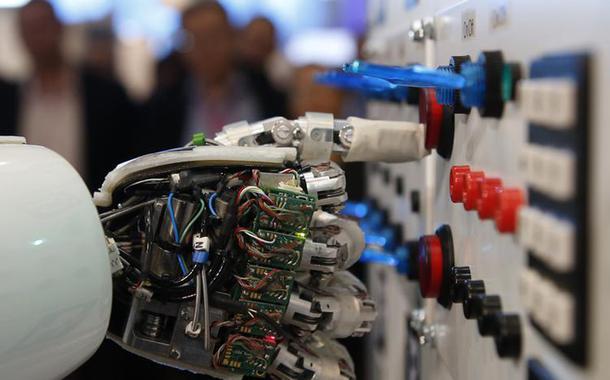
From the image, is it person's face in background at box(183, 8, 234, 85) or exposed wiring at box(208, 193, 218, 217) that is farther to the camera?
person's face in background at box(183, 8, 234, 85)

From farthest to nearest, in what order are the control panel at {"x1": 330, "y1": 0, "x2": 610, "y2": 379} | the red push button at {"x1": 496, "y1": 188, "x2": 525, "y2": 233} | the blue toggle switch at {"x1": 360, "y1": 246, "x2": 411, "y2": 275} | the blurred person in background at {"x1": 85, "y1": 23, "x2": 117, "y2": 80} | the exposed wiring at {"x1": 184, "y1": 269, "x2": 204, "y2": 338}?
the blurred person in background at {"x1": 85, "y1": 23, "x2": 117, "y2": 80}
the blue toggle switch at {"x1": 360, "y1": 246, "x2": 411, "y2": 275}
the exposed wiring at {"x1": 184, "y1": 269, "x2": 204, "y2": 338}
the red push button at {"x1": 496, "y1": 188, "x2": 525, "y2": 233}
the control panel at {"x1": 330, "y1": 0, "x2": 610, "y2": 379}

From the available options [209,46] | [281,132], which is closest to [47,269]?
[281,132]

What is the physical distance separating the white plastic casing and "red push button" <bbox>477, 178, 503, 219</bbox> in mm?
433

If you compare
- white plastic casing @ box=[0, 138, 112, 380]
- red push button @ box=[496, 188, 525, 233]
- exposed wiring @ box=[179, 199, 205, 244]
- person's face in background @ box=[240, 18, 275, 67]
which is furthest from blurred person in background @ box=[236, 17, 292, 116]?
red push button @ box=[496, 188, 525, 233]

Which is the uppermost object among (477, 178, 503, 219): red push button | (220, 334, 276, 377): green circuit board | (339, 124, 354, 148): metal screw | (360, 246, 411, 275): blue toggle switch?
(339, 124, 354, 148): metal screw

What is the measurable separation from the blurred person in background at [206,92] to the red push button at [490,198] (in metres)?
1.13

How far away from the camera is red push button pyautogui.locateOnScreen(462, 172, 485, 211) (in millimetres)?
842

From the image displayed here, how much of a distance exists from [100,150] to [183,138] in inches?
10.3

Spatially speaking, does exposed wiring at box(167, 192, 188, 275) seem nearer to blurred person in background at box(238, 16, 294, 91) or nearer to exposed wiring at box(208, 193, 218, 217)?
exposed wiring at box(208, 193, 218, 217)

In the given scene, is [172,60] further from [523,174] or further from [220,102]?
[523,174]

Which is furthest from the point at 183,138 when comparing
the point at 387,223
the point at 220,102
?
the point at 387,223

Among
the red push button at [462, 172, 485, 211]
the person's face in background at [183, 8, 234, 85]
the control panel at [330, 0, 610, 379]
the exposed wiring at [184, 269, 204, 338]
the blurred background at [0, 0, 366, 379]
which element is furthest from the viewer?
the person's face in background at [183, 8, 234, 85]

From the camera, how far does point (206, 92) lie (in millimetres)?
1979

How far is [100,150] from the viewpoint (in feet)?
6.54
